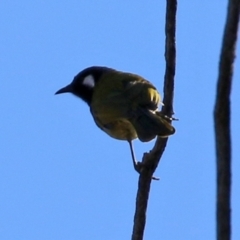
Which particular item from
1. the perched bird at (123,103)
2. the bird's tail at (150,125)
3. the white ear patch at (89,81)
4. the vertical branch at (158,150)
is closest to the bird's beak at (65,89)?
the perched bird at (123,103)

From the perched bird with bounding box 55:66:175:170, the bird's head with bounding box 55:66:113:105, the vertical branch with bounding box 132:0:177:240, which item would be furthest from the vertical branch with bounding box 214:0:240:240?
the bird's head with bounding box 55:66:113:105

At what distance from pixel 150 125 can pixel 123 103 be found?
97cm

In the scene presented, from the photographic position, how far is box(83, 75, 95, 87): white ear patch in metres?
7.38

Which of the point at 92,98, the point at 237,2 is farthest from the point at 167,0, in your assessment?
the point at 92,98

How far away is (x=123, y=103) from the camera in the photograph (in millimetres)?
5578

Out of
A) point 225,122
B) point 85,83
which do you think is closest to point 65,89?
point 85,83

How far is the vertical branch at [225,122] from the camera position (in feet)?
3.85

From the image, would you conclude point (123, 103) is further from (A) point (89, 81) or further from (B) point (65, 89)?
(B) point (65, 89)

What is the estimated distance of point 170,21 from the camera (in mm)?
2982

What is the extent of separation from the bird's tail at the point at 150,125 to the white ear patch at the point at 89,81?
2.16 meters

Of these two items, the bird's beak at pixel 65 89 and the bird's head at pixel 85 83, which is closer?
the bird's head at pixel 85 83

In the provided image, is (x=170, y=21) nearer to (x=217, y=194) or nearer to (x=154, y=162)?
(x=154, y=162)

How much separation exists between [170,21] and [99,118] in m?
Answer: 3.29

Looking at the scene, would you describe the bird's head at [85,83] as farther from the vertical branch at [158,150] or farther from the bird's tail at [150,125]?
the vertical branch at [158,150]
